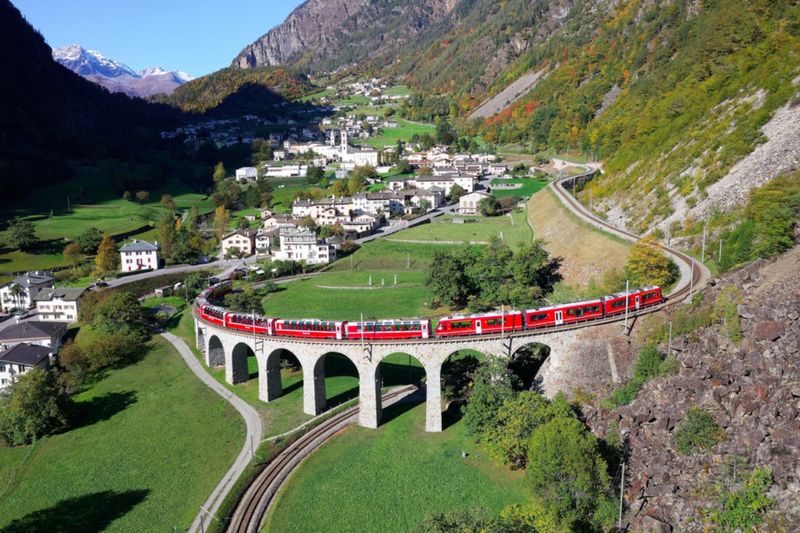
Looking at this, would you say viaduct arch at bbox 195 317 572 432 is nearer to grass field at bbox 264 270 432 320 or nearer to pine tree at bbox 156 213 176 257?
grass field at bbox 264 270 432 320

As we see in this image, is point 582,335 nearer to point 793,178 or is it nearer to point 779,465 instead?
point 779,465

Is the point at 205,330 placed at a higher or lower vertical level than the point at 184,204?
lower

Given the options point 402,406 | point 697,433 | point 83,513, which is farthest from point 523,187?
point 83,513

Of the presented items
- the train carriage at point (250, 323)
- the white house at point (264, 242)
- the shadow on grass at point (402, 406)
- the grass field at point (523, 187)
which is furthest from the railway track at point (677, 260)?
the white house at point (264, 242)

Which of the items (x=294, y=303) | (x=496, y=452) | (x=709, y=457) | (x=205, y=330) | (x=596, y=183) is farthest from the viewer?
(x=596, y=183)

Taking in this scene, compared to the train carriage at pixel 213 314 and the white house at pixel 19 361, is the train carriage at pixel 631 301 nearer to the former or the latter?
the train carriage at pixel 213 314

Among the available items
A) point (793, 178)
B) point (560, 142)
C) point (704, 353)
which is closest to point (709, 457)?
point (704, 353)

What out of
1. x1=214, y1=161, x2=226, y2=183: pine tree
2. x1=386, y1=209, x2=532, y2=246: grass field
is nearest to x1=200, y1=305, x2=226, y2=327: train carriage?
x1=386, y1=209, x2=532, y2=246: grass field
